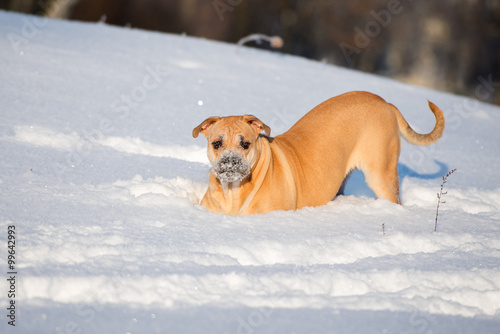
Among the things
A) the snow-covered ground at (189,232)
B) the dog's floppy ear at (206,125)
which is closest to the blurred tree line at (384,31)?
the snow-covered ground at (189,232)

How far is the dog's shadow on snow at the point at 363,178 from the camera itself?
20.0 feet

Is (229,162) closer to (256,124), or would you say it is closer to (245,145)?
(245,145)

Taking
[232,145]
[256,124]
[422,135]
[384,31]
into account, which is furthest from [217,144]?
[384,31]

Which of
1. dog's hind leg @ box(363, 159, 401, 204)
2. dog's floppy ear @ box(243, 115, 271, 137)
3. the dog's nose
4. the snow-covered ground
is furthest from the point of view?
dog's hind leg @ box(363, 159, 401, 204)

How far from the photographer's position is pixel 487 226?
15.4 ft

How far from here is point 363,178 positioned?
21.6 feet

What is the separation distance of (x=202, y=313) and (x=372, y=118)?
3220 millimetres

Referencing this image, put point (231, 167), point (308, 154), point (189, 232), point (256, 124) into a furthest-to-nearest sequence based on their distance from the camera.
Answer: point (308, 154)
point (256, 124)
point (231, 167)
point (189, 232)

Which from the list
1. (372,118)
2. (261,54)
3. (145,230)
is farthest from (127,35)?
(145,230)

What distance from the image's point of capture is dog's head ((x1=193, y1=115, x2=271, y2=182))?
176 inches

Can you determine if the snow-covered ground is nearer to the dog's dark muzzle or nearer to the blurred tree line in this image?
the dog's dark muzzle

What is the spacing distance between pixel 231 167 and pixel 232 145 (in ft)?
0.88

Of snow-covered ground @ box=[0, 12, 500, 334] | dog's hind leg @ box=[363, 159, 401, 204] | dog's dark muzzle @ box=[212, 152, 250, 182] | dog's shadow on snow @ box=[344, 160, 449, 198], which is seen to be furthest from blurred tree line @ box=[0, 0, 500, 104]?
dog's dark muzzle @ box=[212, 152, 250, 182]

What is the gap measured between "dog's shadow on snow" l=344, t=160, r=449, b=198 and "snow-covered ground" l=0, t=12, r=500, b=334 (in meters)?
0.02
